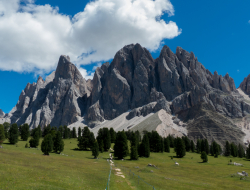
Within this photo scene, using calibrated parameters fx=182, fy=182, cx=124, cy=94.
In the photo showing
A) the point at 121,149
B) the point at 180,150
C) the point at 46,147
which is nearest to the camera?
the point at 46,147

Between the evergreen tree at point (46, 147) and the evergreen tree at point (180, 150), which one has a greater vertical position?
the evergreen tree at point (46, 147)

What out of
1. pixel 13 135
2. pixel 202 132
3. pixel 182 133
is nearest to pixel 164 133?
pixel 182 133

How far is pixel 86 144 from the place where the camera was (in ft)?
282

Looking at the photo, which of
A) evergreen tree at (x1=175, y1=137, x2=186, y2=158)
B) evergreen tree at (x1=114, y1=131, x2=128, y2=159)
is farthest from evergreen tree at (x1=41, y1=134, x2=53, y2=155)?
evergreen tree at (x1=175, y1=137, x2=186, y2=158)

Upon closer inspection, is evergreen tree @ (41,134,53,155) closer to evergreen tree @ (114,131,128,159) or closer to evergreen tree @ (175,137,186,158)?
evergreen tree @ (114,131,128,159)

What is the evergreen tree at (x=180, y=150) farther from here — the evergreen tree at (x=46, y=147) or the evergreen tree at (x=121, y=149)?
the evergreen tree at (x=46, y=147)

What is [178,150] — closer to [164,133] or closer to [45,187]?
[45,187]

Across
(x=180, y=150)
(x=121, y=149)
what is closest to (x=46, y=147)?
(x=121, y=149)

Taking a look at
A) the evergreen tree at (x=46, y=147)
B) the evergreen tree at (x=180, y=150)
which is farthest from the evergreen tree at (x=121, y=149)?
the evergreen tree at (x=180, y=150)

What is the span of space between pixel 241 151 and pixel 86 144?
107568 millimetres

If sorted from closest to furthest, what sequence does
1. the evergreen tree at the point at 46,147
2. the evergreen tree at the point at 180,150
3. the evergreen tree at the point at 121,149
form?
the evergreen tree at the point at 46,147 < the evergreen tree at the point at 121,149 < the evergreen tree at the point at 180,150

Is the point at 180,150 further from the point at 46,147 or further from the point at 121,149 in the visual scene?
the point at 46,147

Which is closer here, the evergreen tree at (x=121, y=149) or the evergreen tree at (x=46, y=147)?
the evergreen tree at (x=46, y=147)

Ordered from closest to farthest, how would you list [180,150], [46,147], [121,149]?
[46,147] < [121,149] < [180,150]
